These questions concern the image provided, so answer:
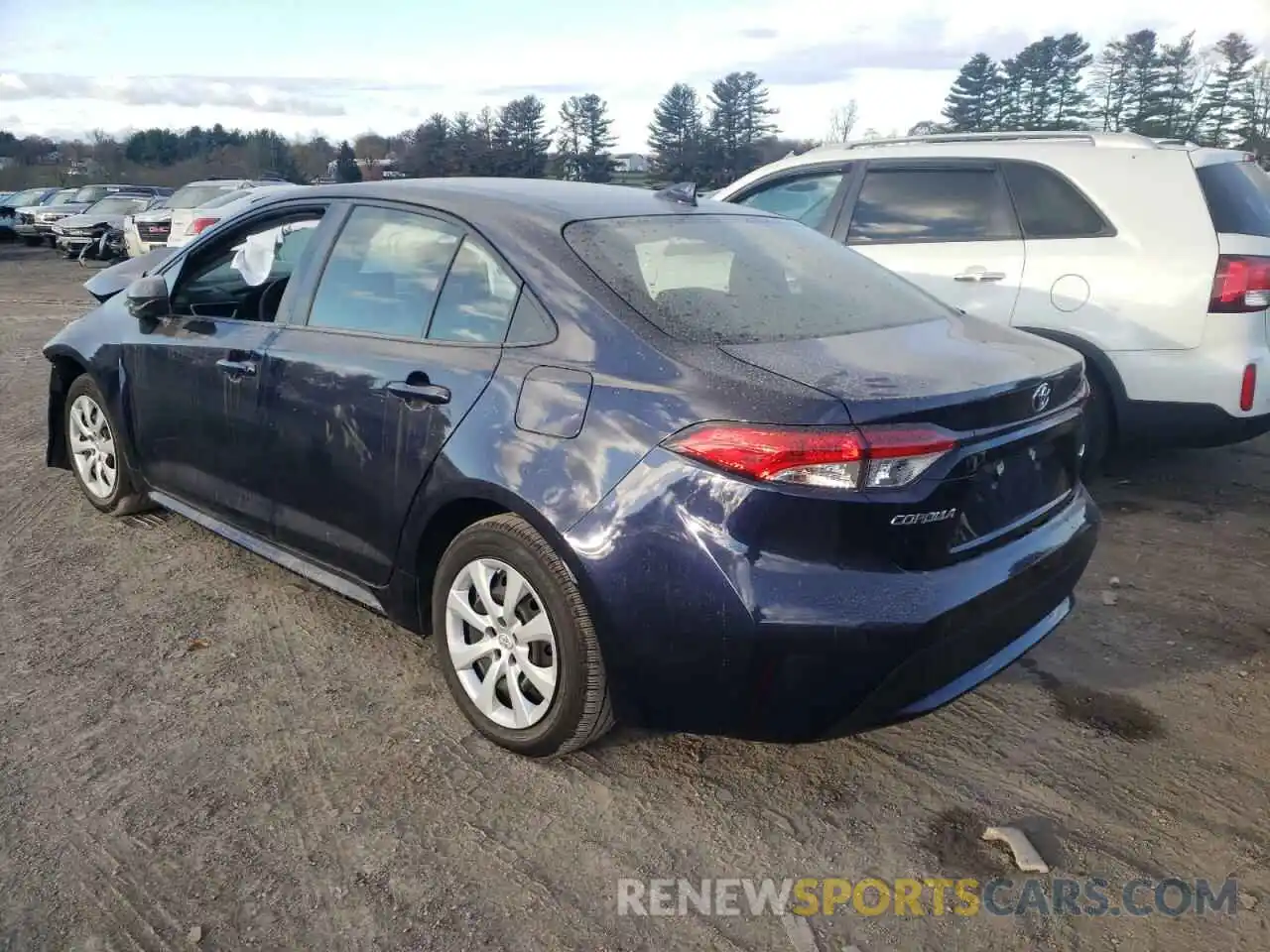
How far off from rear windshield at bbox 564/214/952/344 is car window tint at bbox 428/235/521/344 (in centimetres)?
25

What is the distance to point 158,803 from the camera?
2.80m

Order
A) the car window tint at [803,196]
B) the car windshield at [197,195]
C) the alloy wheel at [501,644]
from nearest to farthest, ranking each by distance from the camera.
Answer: the alloy wheel at [501,644], the car window tint at [803,196], the car windshield at [197,195]

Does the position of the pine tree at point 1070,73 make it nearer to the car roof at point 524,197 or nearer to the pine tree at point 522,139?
the pine tree at point 522,139

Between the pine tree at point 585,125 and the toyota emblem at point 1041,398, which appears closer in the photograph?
the toyota emblem at point 1041,398

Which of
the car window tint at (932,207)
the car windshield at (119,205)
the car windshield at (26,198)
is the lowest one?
the car windshield at (26,198)

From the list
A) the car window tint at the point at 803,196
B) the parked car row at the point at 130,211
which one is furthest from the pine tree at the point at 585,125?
the car window tint at the point at 803,196

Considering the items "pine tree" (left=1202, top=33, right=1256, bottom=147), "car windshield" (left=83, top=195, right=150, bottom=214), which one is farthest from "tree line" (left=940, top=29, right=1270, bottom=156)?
"car windshield" (left=83, top=195, right=150, bottom=214)

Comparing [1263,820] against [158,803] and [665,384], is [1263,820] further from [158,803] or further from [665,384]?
[158,803]

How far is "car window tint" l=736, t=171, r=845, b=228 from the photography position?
637 centimetres

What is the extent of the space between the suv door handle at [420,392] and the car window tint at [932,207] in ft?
12.2

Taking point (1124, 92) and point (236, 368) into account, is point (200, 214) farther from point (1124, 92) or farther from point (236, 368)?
point (1124, 92)

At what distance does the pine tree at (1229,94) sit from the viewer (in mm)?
33219

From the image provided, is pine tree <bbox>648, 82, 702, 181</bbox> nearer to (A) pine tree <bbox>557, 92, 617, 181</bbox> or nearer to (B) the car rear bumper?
(A) pine tree <bbox>557, 92, 617, 181</bbox>

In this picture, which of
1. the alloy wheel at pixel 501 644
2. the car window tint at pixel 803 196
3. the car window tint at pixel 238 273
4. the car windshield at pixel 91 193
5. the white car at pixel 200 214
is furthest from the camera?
the car windshield at pixel 91 193
